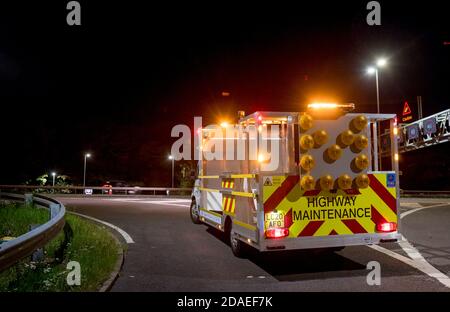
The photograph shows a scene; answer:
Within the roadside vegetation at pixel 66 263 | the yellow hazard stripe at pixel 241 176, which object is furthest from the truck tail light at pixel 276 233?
the roadside vegetation at pixel 66 263

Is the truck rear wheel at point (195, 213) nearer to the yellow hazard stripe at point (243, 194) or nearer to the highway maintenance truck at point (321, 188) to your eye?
the yellow hazard stripe at point (243, 194)

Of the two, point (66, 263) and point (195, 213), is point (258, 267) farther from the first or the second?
point (195, 213)

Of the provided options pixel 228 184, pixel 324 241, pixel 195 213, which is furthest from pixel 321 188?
pixel 195 213

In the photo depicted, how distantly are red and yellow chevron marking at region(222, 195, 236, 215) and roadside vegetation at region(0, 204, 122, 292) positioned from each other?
241 centimetres

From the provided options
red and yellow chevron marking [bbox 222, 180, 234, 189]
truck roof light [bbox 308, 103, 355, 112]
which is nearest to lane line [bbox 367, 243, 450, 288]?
truck roof light [bbox 308, 103, 355, 112]

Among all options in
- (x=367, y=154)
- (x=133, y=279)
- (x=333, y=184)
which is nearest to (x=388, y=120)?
(x=367, y=154)

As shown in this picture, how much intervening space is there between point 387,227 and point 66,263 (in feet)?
18.5

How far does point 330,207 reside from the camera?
748 cm

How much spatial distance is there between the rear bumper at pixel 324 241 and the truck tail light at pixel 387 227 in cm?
7

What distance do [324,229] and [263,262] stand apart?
1495 millimetres

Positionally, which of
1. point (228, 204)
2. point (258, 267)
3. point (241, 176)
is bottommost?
point (258, 267)

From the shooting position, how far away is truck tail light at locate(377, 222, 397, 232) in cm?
770

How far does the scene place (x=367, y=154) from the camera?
25.6 feet
